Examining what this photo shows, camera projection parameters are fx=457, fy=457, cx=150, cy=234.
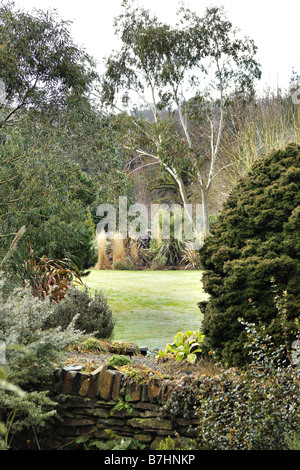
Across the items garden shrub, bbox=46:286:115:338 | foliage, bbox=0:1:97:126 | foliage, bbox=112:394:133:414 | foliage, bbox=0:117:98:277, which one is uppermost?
foliage, bbox=0:1:97:126

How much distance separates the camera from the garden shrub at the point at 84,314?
4.55m

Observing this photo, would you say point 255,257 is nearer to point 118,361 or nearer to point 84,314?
point 118,361

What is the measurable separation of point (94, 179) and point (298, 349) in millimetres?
5372

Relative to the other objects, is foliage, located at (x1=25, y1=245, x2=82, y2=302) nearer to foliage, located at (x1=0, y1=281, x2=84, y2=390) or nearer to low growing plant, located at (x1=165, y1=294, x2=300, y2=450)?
foliage, located at (x1=0, y1=281, x2=84, y2=390)

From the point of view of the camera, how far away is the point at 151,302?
8.13 metres

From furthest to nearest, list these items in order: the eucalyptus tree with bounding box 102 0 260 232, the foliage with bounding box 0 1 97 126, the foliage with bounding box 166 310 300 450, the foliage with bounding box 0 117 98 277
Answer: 1. the eucalyptus tree with bounding box 102 0 260 232
2. the foliage with bounding box 0 1 97 126
3. the foliage with bounding box 0 117 98 277
4. the foliage with bounding box 166 310 300 450

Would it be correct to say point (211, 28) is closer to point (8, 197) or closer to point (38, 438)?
point (8, 197)

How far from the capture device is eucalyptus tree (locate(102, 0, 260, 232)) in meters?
16.0

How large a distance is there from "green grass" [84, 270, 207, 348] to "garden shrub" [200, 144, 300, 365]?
79.0 inches

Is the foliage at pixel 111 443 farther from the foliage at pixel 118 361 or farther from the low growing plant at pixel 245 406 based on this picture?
the foliage at pixel 118 361

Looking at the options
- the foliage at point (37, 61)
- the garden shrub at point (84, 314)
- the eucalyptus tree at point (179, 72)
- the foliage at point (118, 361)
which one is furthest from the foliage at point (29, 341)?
the eucalyptus tree at point (179, 72)

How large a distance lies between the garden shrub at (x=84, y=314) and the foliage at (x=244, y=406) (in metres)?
1.91

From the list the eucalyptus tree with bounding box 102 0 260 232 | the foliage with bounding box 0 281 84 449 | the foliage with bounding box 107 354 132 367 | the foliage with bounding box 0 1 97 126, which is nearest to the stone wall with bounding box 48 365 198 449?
the foliage with bounding box 0 281 84 449

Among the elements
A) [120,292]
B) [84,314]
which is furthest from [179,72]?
[84,314]
